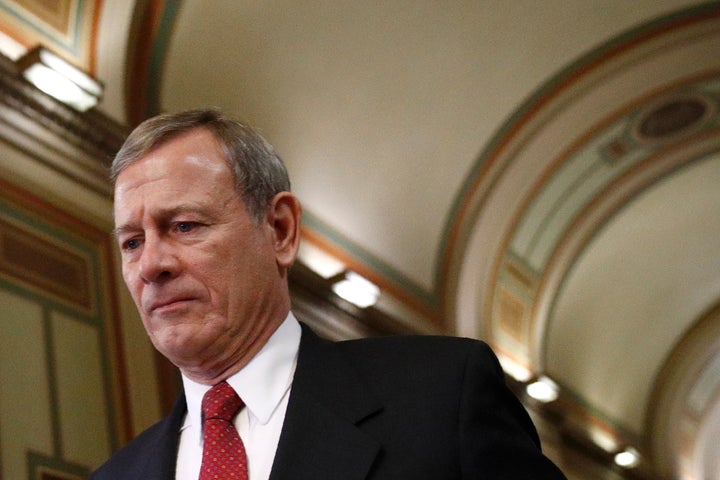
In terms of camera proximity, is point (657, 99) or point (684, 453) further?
point (684, 453)

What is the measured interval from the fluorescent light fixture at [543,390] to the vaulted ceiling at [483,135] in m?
0.11

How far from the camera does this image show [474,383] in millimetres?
1763

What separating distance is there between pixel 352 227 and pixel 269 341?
5515 millimetres

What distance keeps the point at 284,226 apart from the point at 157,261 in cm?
33

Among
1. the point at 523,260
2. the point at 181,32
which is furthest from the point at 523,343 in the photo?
the point at 181,32

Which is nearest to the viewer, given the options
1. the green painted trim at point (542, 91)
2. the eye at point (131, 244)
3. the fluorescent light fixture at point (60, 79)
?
the eye at point (131, 244)

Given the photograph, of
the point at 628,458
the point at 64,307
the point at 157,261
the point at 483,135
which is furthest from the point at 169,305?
the point at 628,458

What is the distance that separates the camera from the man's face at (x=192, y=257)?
1.81 meters

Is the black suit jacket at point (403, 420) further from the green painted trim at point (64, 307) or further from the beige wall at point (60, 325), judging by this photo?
the green painted trim at point (64, 307)

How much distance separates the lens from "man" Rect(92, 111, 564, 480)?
1.69 meters

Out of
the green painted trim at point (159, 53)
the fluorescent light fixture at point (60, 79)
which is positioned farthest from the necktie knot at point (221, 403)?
the green painted trim at point (159, 53)

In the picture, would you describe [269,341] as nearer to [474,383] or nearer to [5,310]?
[474,383]

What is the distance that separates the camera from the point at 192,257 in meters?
1.82

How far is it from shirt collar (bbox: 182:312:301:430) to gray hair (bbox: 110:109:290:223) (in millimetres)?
250
